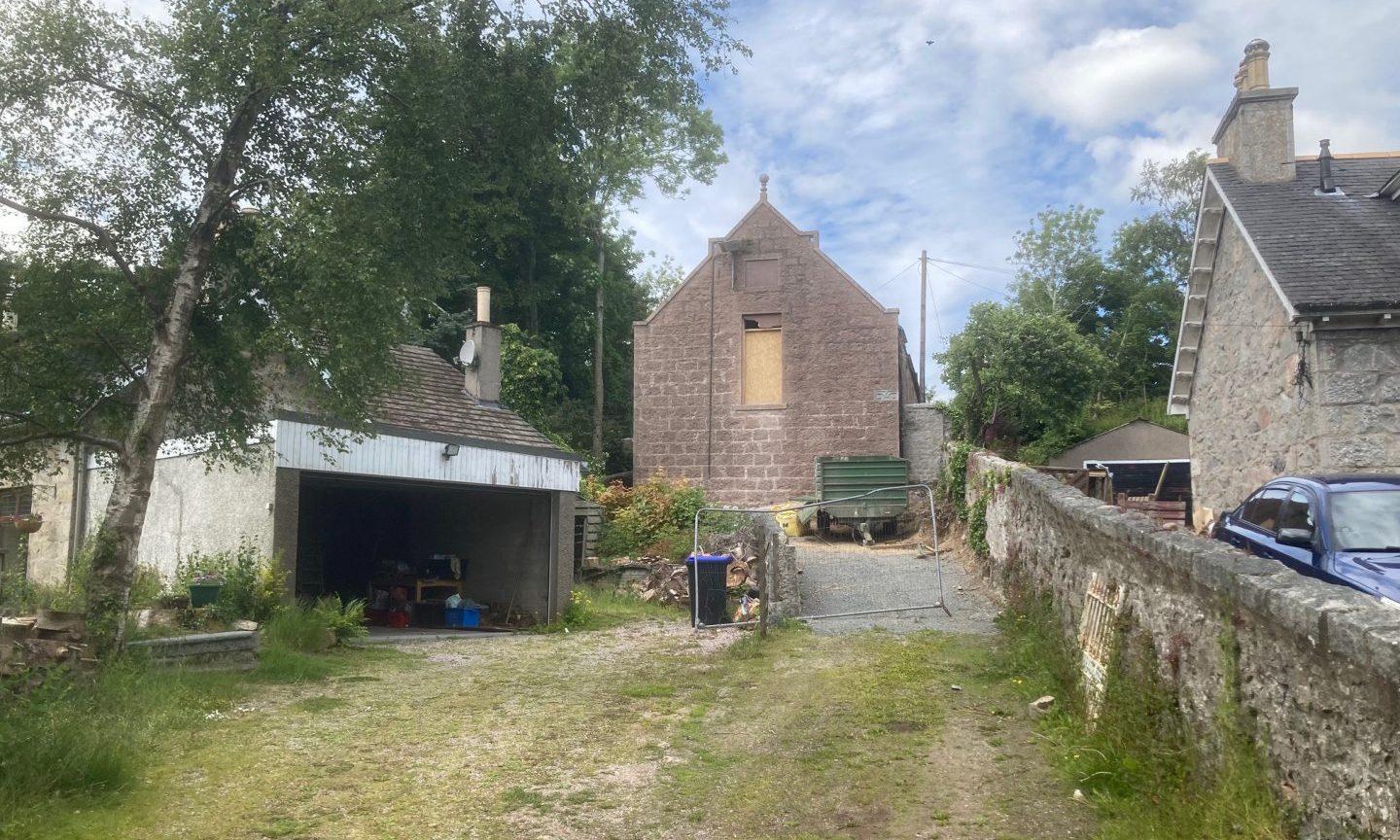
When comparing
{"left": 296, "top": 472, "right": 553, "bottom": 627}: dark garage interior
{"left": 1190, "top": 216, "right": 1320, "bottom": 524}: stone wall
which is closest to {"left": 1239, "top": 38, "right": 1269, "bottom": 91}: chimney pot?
{"left": 1190, "top": 216, "right": 1320, "bottom": 524}: stone wall

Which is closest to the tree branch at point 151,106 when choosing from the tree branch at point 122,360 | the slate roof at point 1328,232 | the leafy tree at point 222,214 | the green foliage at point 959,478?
the leafy tree at point 222,214

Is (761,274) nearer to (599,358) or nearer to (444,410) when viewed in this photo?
(599,358)

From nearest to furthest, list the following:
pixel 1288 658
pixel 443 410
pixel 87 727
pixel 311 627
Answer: pixel 1288 658
pixel 87 727
pixel 311 627
pixel 443 410

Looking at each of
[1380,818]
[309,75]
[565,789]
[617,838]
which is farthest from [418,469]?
[1380,818]

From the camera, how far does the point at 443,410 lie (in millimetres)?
16578

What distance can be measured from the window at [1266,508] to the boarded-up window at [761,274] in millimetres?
17876

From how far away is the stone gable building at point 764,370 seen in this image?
2612cm

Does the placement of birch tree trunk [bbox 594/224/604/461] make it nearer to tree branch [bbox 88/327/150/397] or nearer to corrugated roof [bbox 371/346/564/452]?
corrugated roof [bbox 371/346/564/452]

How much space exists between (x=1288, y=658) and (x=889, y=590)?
10.9 metres

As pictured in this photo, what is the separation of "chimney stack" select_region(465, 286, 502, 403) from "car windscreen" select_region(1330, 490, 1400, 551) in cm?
1385

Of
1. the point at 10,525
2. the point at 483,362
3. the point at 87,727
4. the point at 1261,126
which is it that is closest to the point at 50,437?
the point at 87,727

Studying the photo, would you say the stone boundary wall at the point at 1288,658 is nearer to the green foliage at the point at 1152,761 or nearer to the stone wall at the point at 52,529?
the green foliage at the point at 1152,761

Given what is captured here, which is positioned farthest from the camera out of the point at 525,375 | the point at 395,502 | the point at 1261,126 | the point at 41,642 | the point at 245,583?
the point at 525,375

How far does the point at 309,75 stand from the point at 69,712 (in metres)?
6.11
